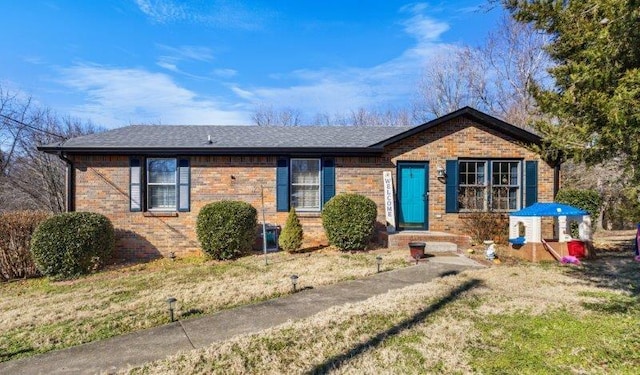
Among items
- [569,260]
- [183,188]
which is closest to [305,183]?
[183,188]

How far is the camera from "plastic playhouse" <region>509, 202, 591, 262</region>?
8523mm

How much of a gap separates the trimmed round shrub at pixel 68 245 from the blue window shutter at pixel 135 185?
1558 mm

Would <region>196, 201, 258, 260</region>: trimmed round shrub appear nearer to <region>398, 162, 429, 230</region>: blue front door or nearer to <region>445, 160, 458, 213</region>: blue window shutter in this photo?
<region>398, 162, 429, 230</region>: blue front door

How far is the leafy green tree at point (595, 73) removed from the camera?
12.5 ft

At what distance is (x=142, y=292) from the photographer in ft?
21.7

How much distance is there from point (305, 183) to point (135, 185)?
16.1 ft

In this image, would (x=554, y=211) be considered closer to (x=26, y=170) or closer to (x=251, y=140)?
(x=251, y=140)

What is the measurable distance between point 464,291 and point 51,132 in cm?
2609

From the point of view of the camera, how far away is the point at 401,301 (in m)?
5.27

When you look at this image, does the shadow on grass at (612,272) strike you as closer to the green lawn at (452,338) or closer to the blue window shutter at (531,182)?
the green lawn at (452,338)

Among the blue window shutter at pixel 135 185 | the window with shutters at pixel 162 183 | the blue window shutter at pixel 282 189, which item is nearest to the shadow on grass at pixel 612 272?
the blue window shutter at pixel 282 189

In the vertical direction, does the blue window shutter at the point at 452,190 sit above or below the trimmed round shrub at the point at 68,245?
above

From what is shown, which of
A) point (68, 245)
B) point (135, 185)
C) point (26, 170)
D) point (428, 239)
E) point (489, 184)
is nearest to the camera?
point (68, 245)

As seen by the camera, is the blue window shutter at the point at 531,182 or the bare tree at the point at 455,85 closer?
the blue window shutter at the point at 531,182
